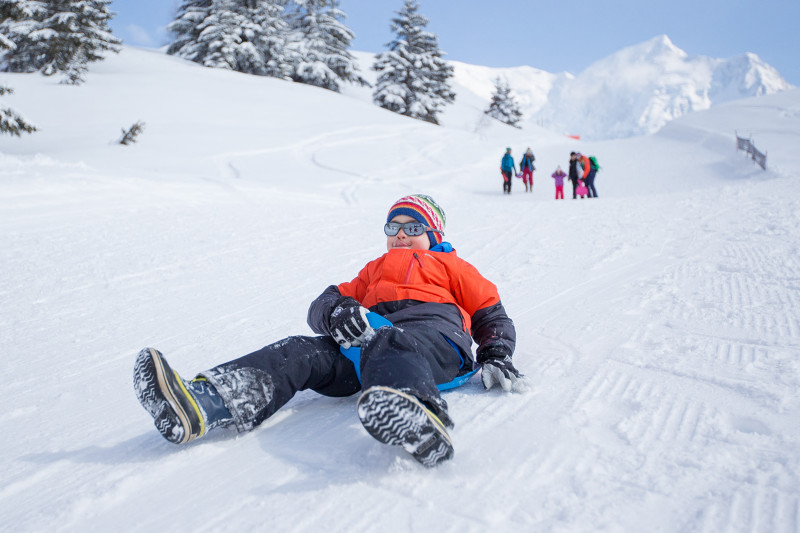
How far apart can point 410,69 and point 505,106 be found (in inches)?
431

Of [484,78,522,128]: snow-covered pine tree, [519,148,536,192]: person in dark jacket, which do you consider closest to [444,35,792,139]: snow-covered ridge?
Answer: [484,78,522,128]: snow-covered pine tree

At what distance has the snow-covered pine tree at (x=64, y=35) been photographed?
21078 millimetres

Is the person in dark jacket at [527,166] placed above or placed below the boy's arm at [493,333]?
above

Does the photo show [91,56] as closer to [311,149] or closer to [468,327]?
[311,149]

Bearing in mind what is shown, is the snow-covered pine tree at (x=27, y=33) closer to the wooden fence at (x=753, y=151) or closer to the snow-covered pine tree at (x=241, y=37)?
the snow-covered pine tree at (x=241, y=37)

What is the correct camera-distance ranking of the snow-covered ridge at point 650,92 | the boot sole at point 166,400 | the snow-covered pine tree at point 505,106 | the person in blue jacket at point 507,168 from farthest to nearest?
the snow-covered ridge at point 650,92
the snow-covered pine tree at point 505,106
the person in blue jacket at point 507,168
the boot sole at point 166,400

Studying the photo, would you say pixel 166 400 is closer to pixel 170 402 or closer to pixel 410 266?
pixel 170 402

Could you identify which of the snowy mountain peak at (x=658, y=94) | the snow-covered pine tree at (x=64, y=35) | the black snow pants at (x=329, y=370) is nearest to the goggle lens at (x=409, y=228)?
the black snow pants at (x=329, y=370)

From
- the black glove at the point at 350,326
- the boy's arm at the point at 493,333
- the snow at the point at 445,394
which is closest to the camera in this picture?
the snow at the point at 445,394

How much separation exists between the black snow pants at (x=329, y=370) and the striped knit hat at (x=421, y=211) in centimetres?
77

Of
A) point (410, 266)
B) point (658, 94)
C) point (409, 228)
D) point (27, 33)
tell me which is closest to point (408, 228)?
point (409, 228)

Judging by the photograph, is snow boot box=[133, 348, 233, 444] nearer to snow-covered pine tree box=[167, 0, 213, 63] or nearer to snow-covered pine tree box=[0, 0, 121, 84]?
snow-covered pine tree box=[0, 0, 121, 84]

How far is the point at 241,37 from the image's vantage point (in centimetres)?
2911

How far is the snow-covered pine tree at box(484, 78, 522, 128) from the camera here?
3981 centimetres
